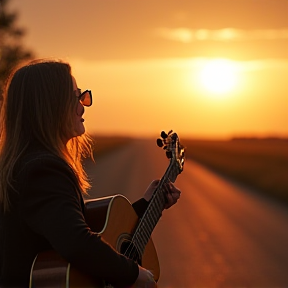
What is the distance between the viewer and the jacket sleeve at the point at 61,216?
313cm

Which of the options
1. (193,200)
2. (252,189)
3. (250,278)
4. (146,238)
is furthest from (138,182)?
(146,238)

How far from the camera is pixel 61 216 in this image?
10.2 ft

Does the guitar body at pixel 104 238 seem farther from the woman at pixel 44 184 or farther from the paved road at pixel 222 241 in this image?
the paved road at pixel 222 241

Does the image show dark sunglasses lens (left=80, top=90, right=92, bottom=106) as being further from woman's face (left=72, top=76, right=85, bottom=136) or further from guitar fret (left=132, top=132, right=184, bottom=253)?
guitar fret (left=132, top=132, right=184, bottom=253)

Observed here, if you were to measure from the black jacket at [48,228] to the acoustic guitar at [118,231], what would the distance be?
68 millimetres

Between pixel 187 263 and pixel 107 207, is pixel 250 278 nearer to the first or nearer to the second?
pixel 187 263

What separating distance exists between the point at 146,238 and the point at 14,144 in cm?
97

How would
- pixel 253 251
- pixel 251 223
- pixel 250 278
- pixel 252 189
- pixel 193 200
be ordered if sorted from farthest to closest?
1. pixel 252 189
2. pixel 193 200
3. pixel 251 223
4. pixel 253 251
5. pixel 250 278

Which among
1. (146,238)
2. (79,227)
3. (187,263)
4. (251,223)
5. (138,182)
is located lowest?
(138,182)

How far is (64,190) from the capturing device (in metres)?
3.17

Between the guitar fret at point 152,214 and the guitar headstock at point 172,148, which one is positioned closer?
the guitar fret at point 152,214

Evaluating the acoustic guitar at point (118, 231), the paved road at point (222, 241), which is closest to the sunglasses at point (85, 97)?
the acoustic guitar at point (118, 231)

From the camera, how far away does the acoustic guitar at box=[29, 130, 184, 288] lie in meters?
3.29

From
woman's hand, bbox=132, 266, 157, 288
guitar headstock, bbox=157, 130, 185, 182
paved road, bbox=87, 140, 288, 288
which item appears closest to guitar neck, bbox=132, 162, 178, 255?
guitar headstock, bbox=157, 130, 185, 182
